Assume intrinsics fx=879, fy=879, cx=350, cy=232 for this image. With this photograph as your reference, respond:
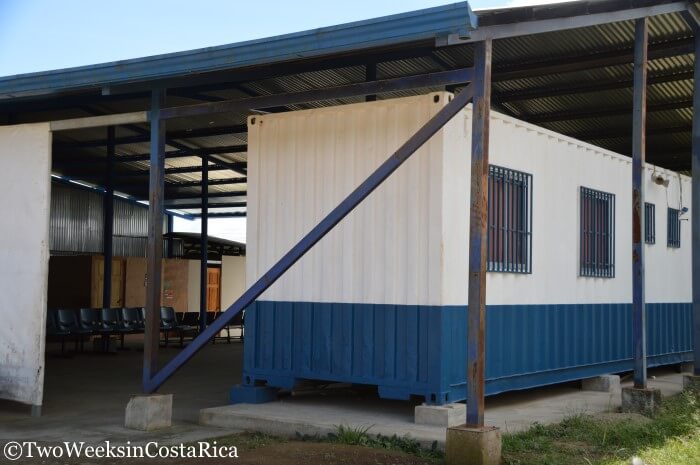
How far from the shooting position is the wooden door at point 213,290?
28.4 meters

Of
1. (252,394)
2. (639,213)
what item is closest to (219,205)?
(252,394)

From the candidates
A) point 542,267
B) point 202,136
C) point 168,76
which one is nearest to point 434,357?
point 542,267

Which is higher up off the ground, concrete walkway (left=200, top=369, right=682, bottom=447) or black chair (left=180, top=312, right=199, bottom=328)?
black chair (left=180, top=312, right=199, bottom=328)

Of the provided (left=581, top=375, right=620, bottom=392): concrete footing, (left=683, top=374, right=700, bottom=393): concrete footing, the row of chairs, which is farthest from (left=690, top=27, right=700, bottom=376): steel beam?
the row of chairs

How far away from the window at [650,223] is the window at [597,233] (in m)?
1.47

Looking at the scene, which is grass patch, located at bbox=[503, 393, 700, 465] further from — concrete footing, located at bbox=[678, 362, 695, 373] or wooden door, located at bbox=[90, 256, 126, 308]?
wooden door, located at bbox=[90, 256, 126, 308]

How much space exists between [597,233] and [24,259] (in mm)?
7785

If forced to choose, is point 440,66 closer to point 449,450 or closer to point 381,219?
point 381,219

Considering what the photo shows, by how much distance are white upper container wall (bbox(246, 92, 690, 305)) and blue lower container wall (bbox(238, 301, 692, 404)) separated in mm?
174

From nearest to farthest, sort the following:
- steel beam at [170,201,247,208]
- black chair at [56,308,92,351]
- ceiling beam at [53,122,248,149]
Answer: ceiling beam at [53,122,248,149] < black chair at [56,308,92,351] < steel beam at [170,201,247,208]

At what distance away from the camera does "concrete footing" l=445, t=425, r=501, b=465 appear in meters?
7.26

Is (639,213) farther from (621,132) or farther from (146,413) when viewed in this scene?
(621,132)

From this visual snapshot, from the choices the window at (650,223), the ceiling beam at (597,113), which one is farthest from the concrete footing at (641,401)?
the ceiling beam at (597,113)

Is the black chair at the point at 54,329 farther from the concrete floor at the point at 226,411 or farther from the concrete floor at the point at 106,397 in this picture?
the concrete floor at the point at 226,411
